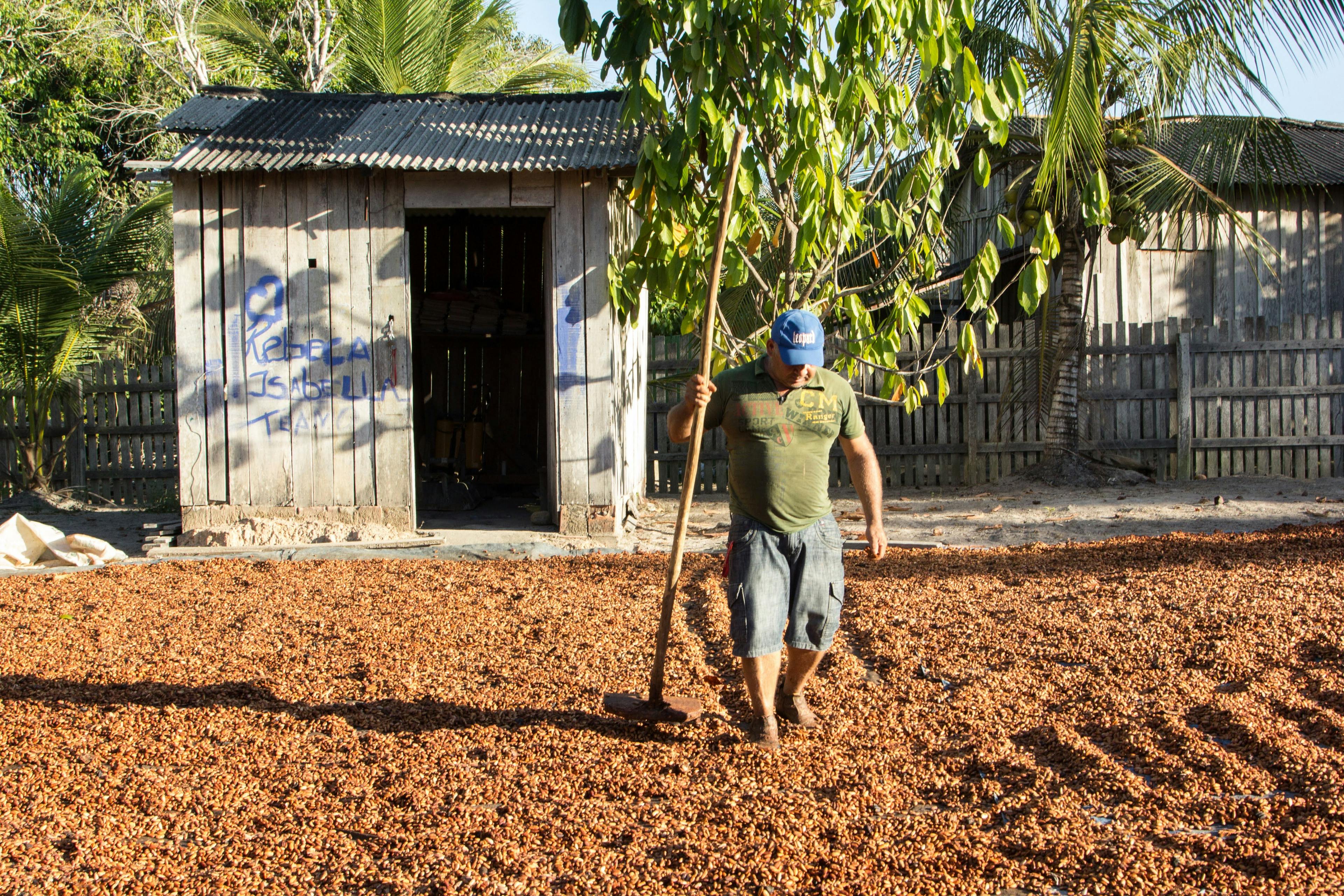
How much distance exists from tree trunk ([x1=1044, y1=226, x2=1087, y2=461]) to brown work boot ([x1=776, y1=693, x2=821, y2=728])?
8.11 metres

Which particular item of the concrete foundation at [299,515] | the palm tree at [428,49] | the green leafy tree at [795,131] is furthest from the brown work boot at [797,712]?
the palm tree at [428,49]

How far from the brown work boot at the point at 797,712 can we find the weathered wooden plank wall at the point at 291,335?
5373 millimetres

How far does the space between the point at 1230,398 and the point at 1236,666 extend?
800cm

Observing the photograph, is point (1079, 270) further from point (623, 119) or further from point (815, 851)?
point (815, 851)

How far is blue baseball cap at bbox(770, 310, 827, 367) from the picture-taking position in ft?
12.2

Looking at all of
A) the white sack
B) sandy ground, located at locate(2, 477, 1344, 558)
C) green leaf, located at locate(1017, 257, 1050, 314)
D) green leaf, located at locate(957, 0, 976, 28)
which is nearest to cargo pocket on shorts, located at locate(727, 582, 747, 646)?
green leaf, located at locate(1017, 257, 1050, 314)

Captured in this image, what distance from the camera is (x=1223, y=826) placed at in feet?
10.0

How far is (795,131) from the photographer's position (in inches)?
209

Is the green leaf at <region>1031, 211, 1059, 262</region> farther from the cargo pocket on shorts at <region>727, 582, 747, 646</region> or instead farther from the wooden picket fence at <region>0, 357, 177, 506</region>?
the wooden picket fence at <region>0, 357, 177, 506</region>

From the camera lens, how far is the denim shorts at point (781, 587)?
147 inches

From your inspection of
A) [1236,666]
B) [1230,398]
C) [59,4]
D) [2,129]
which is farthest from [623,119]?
[59,4]

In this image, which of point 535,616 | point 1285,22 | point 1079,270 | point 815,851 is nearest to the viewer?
point 815,851

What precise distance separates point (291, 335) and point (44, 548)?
8.16 ft

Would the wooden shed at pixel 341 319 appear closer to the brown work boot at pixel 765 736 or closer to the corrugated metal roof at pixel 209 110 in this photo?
the corrugated metal roof at pixel 209 110
